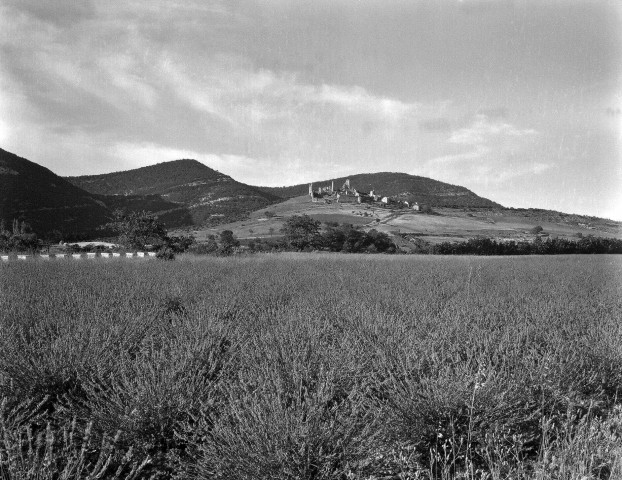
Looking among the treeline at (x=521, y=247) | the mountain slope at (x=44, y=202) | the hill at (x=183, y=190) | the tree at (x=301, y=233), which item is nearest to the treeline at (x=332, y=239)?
the tree at (x=301, y=233)

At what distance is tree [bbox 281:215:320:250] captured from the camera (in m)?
48.1

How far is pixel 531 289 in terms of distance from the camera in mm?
10133

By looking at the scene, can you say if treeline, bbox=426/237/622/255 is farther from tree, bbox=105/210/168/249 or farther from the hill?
the hill

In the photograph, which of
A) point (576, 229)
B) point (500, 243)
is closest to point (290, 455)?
point (500, 243)

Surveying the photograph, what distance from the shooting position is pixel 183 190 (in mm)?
136250

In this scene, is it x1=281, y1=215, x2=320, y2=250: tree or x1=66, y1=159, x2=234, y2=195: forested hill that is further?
x1=66, y1=159, x2=234, y2=195: forested hill

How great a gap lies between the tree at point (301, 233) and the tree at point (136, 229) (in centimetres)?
1500

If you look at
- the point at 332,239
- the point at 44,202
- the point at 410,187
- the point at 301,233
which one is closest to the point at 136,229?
the point at 301,233

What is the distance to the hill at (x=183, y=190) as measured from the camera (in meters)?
106

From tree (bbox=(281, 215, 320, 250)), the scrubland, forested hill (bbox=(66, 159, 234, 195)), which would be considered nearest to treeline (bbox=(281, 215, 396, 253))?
tree (bbox=(281, 215, 320, 250))

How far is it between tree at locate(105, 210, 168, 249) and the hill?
56235mm

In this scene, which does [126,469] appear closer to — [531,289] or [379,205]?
[531,289]

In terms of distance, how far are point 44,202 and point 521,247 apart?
74.1 meters

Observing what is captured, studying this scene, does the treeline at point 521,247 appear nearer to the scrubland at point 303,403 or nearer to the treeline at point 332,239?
the treeline at point 332,239
